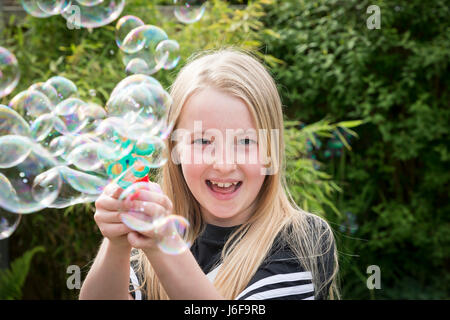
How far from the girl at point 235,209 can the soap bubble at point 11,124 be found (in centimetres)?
53

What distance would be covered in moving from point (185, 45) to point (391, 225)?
1898mm

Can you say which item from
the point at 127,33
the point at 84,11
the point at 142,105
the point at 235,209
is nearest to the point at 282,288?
the point at 235,209

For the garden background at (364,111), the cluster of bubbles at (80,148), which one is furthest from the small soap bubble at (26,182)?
the garden background at (364,111)

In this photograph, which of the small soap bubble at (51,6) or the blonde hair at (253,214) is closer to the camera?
the blonde hair at (253,214)

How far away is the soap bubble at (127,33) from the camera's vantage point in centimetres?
157

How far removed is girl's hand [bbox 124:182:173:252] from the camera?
2.84 ft

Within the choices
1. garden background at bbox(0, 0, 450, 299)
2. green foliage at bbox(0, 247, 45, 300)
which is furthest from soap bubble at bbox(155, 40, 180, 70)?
green foliage at bbox(0, 247, 45, 300)

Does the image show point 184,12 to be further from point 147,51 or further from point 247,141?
point 247,141

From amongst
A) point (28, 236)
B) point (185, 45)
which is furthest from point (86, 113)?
point (28, 236)

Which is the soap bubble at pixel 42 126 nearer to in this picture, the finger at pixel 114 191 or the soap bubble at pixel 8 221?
the soap bubble at pixel 8 221

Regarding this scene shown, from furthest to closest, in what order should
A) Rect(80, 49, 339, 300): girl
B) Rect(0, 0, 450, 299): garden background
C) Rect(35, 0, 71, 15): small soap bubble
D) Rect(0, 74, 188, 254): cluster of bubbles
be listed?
Rect(0, 0, 450, 299): garden background, Rect(35, 0, 71, 15): small soap bubble, Rect(80, 49, 339, 300): girl, Rect(0, 74, 188, 254): cluster of bubbles

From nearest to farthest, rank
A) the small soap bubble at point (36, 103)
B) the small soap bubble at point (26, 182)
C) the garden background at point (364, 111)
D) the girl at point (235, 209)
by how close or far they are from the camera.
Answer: the girl at point (235, 209) < the small soap bubble at point (26, 182) < the small soap bubble at point (36, 103) < the garden background at point (364, 111)

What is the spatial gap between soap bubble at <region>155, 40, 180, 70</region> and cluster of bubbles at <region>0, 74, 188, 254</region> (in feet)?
0.82

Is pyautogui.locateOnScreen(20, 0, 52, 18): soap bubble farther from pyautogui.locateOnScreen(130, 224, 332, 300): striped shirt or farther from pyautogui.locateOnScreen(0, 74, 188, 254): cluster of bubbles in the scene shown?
pyautogui.locateOnScreen(130, 224, 332, 300): striped shirt
